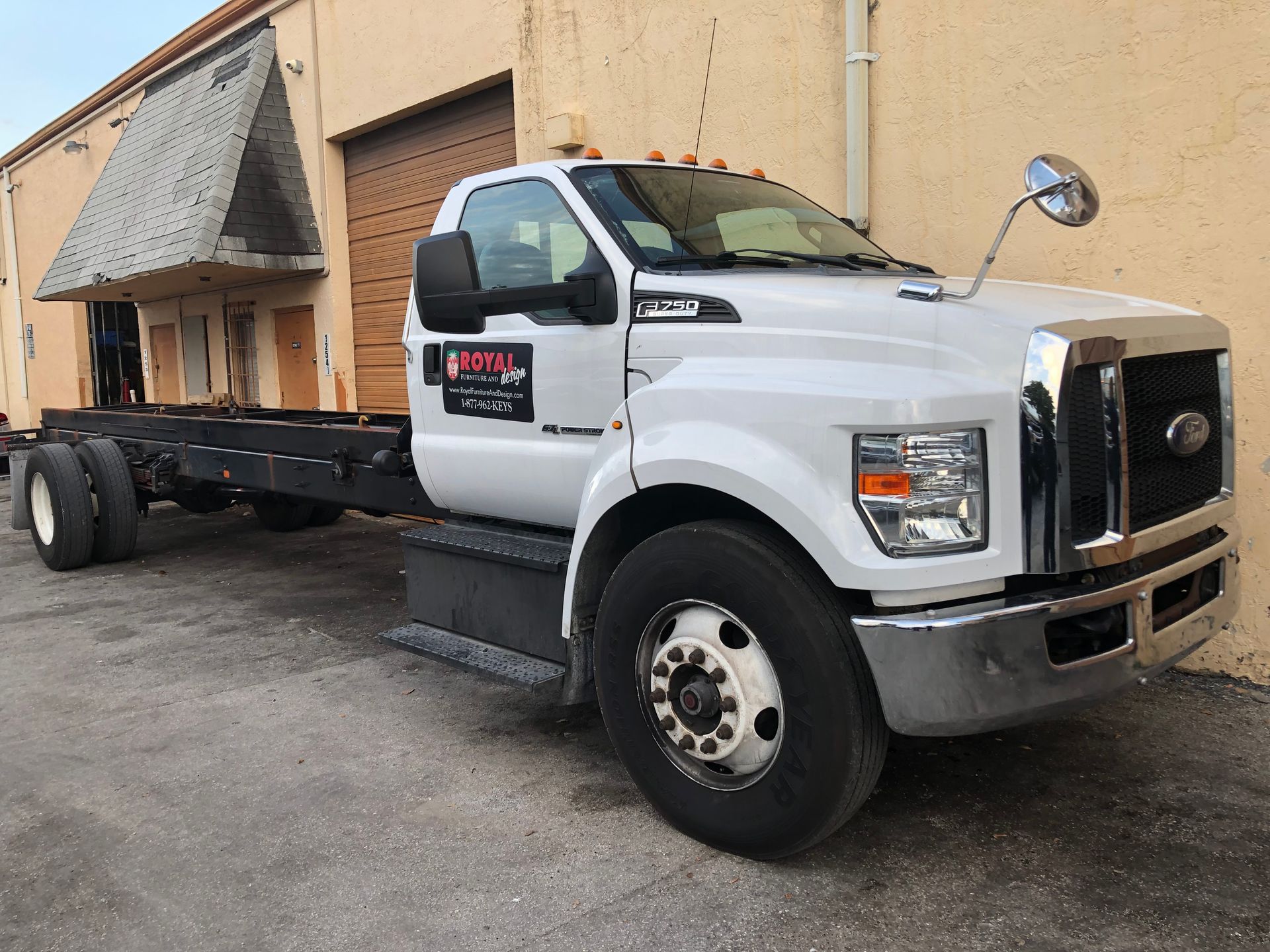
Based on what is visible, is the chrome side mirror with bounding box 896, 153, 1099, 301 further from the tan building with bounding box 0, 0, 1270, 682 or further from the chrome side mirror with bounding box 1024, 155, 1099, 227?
the tan building with bounding box 0, 0, 1270, 682

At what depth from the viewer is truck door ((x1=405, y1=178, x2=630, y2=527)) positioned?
362 centimetres

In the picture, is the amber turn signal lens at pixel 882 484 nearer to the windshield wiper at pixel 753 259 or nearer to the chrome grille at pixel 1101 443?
the chrome grille at pixel 1101 443

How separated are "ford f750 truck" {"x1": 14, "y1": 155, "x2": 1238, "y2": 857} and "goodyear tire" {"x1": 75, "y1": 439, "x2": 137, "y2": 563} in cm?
443

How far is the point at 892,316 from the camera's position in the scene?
9.00 ft

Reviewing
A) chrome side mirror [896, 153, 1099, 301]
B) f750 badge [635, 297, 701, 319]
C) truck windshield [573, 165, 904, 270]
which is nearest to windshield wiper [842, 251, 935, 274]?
truck windshield [573, 165, 904, 270]

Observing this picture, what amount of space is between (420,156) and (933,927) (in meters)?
9.21

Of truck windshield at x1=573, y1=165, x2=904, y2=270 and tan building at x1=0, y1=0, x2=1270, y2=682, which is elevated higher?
tan building at x1=0, y1=0, x2=1270, y2=682

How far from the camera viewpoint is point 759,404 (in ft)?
9.33

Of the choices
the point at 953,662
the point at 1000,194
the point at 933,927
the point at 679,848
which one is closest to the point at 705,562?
the point at 953,662

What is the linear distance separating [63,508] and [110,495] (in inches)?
13.6

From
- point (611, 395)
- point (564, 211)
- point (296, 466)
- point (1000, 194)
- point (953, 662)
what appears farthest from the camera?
point (296, 466)

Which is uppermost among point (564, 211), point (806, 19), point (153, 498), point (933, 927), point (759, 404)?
point (806, 19)

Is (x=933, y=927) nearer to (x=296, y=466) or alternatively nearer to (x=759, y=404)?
(x=759, y=404)

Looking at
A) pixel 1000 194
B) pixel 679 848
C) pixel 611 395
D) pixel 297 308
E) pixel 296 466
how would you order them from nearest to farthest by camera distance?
pixel 679 848 < pixel 611 395 < pixel 1000 194 < pixel 296 466 < pixel 297 308
